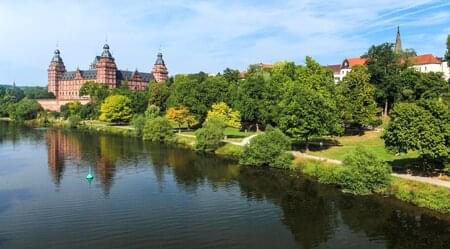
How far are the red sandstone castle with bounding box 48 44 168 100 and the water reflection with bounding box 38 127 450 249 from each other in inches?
3712

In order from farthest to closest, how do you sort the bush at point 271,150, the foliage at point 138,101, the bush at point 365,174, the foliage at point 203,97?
the foliage at point 138,101 → the foliage at point 203,97 → the bush at point 271,150 → the bush at point 365,174

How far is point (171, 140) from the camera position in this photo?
72.4m

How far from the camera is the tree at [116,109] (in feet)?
323

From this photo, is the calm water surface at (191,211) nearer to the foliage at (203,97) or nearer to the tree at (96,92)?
the foliage at (203,97)

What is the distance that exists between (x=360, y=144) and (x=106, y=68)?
4952 inches

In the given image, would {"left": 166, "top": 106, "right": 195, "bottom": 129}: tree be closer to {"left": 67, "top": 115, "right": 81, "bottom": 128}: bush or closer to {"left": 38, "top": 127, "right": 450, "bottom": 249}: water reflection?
{"left": 38, "top": 127, "right": 450, "bottom": 249}: water reflection

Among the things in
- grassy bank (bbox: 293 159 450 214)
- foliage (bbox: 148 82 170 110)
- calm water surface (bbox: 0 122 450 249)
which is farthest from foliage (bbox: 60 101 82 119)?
grassy bank (bbox: 293 159 450 214)

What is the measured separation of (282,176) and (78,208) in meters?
19.9

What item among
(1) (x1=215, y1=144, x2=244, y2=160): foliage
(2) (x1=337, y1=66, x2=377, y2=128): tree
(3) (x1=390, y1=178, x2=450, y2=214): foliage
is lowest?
(3) (x1=390, y1=178, x2=450, y2=214): foliage

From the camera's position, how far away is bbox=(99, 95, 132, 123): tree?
98.6 meters

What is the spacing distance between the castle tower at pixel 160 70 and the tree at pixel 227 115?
4544 inches

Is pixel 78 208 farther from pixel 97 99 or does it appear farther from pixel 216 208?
pixel 97 99

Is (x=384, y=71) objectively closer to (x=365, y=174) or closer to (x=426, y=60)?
(x=426, y=60)

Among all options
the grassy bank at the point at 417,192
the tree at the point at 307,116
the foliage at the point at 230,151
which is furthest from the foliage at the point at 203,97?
the grassy bank at the point at 417,192
